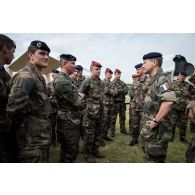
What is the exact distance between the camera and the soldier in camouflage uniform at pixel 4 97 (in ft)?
9.25

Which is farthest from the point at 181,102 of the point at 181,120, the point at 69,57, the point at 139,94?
the point at 69,57

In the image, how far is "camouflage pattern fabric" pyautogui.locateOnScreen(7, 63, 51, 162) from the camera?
8.20 ft

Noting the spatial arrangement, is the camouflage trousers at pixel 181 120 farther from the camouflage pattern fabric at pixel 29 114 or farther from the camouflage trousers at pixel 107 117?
the camouflage pattern fabric at pixel 29 114

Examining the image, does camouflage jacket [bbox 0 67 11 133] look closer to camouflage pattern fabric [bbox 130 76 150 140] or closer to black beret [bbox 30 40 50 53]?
black beret [bbox 30 40 50 53]

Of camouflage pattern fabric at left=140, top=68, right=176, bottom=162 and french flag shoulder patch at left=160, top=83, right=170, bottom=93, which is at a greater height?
french flag shoulder patch at left=160, top=83, right=170, bottom=93

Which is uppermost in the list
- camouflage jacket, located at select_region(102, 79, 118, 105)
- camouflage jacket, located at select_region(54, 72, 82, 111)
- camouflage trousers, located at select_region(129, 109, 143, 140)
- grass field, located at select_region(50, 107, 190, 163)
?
camouflage jacket, located at select_region(54, 72, 82, 111)

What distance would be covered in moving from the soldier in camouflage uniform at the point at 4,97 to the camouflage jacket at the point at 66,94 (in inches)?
37.5

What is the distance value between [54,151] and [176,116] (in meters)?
4.38

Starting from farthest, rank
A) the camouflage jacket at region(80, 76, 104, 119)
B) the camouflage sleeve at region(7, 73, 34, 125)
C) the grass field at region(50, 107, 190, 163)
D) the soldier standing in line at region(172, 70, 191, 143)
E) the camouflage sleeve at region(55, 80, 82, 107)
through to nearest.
A: the soldier standing in line at region(172, 70, 191, 143), the camouflage jacket at region(80, 76, 104, 119), the grass field at region(50, 107, 190, 163), the camouflage sleeve at region(55, 80, 82, 107), the camouflage sleeve at region(7, 73, 34, 125)

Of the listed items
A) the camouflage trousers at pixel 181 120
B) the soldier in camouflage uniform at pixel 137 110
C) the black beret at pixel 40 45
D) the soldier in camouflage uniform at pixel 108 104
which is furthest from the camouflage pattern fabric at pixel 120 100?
the black beret at pixel 40 45

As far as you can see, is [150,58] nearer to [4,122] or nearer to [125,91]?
[4,122]

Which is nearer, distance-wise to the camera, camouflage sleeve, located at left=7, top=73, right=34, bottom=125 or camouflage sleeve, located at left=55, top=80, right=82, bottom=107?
camouflage sleeve, located at left=7, top=73, right=34, bottom=125

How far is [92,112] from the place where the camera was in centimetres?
519

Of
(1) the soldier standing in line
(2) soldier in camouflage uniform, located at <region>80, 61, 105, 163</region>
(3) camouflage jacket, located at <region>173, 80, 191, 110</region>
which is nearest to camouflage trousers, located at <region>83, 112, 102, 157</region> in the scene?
(2) soldier in camouflage uniform, located at <region>80, 61, 105, 163</region>
